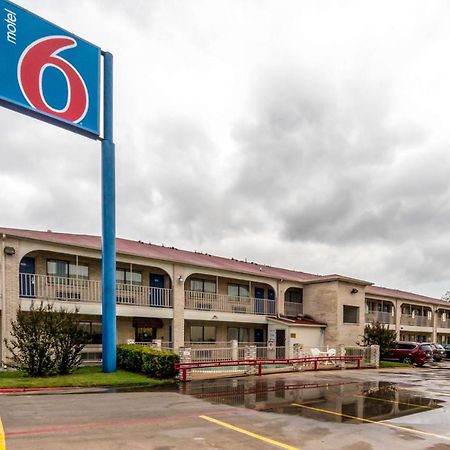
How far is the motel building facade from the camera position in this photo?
20078 millimetres

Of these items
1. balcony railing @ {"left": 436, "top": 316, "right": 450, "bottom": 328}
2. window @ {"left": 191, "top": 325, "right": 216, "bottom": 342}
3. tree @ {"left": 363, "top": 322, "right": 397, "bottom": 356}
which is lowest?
balcony railing @ {"left": 436, "top": 316, "right": 450, "bottom": 328}

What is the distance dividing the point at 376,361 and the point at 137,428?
70.3 ft

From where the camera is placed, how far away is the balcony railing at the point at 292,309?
3188 cm

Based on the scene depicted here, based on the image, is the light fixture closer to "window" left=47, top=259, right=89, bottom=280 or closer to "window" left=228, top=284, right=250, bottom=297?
"window" left=47, top=259, right=89, bottom=280

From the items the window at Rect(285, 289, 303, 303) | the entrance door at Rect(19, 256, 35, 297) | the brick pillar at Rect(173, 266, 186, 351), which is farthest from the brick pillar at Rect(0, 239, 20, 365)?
the window at Rect(285, 289, 303, 303)

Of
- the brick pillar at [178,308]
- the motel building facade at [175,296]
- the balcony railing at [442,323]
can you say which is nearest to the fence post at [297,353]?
the motel building facade at [175,296]

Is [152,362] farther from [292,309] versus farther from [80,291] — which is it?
[292,309]

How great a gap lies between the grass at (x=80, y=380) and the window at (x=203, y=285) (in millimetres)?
10198

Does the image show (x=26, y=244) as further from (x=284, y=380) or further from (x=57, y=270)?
(x=284, y=380)

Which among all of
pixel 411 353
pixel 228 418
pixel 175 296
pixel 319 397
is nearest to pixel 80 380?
pixel 228 418

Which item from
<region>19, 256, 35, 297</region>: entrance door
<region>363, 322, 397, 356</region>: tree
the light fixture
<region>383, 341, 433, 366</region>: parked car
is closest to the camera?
the light fixture

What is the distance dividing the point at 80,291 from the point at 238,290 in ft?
38.7

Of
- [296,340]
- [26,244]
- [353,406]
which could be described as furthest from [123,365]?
[296,340]

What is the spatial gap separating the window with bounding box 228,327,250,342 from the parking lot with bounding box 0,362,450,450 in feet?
43.7
